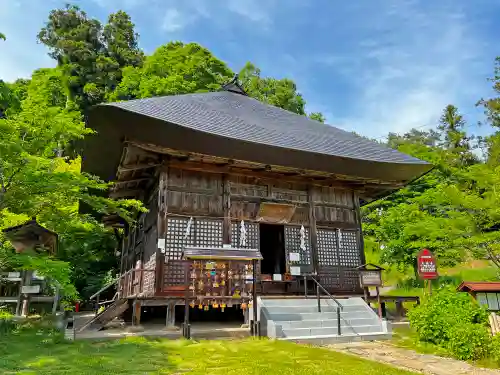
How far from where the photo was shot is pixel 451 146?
29000mm

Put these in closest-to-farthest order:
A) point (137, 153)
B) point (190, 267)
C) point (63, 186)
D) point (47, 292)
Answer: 1. point (63, 186)
2. point (190, 267)
3. point (137, 153)
4. point (47, 292)

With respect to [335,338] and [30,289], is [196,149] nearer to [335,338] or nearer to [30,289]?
[335,338]

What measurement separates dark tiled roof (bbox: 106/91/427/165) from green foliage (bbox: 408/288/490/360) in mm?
5189

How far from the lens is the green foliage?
6.05 meters

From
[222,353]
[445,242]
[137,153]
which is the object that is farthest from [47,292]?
[445,242]

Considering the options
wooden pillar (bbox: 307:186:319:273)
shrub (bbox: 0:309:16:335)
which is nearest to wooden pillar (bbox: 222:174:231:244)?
wooden pillar (bbox: 307:186:319:273)

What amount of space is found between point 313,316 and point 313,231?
331cm

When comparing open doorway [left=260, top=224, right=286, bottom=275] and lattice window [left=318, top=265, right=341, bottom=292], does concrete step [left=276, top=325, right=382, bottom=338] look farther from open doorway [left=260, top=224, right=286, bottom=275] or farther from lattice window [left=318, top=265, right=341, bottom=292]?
open doorway [left=260, top=224, right=286, bottom=275]

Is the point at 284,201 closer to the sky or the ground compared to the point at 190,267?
closer to the sky

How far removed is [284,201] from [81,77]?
78.2 feet

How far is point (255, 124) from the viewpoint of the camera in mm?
12133

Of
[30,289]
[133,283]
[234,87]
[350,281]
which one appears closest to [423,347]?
[350,281]

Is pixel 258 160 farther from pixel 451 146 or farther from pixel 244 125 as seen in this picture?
pixel 451 146

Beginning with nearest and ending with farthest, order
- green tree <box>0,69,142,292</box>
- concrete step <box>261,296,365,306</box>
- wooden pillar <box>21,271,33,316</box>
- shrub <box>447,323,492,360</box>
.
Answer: shrub <box>447,323,492,360</box> → green tree <box>0,69,142,292</box> → concrete step <box>261,296,365,306</box> → wooden pillar <box>21,271,33,316</box>
